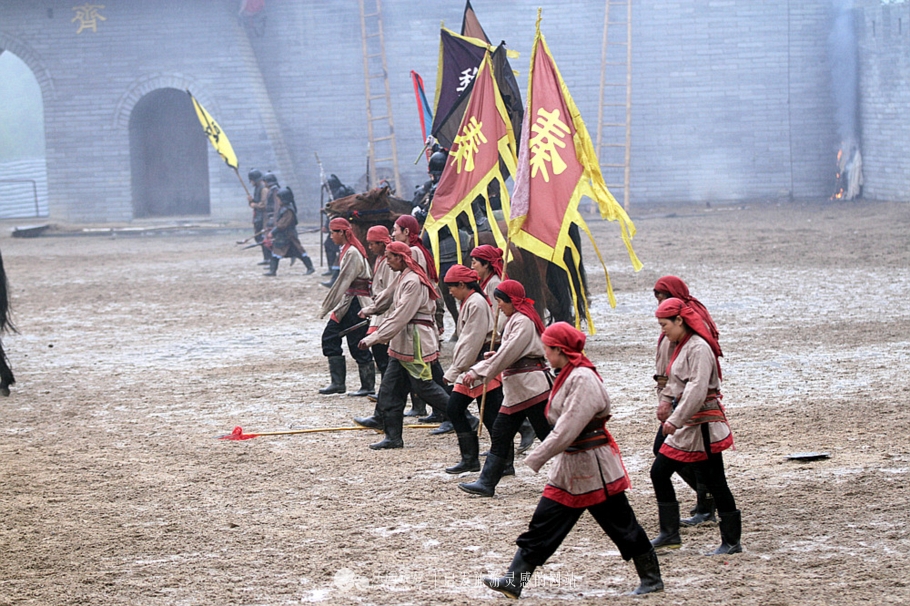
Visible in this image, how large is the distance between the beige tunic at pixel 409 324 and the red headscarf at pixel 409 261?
0.04 m

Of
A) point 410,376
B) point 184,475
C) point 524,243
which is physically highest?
point 524,243

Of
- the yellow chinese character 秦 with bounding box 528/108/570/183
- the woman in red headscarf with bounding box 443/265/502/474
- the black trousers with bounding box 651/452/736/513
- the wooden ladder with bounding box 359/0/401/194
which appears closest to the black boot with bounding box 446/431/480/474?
the woman in red headscarf with bounding box 443/265/502/474

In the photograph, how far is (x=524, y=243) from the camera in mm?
6469

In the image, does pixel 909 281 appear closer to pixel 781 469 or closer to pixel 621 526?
pixel 781 469

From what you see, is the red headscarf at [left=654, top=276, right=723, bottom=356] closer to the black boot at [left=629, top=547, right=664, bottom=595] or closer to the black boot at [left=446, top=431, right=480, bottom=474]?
the black boot at [left=629, top=547, right=664, bottom=595]

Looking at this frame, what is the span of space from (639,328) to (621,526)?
6542 mm

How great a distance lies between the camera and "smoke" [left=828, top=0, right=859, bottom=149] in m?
24.3

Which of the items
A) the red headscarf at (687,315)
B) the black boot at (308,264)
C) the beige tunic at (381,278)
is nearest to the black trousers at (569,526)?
the red headscarf at (687,315)

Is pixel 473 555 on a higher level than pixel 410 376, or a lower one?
lower

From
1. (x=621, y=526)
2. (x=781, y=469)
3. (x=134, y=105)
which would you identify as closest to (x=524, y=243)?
(x=781, y=469)

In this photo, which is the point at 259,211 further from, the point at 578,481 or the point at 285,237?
the point at 578,481

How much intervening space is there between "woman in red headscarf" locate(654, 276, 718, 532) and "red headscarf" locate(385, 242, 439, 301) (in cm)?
220

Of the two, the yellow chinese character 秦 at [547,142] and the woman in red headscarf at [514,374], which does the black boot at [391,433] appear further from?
the yellow chinese character 秦 at [547,142]

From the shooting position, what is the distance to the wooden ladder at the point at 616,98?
2403 cm
